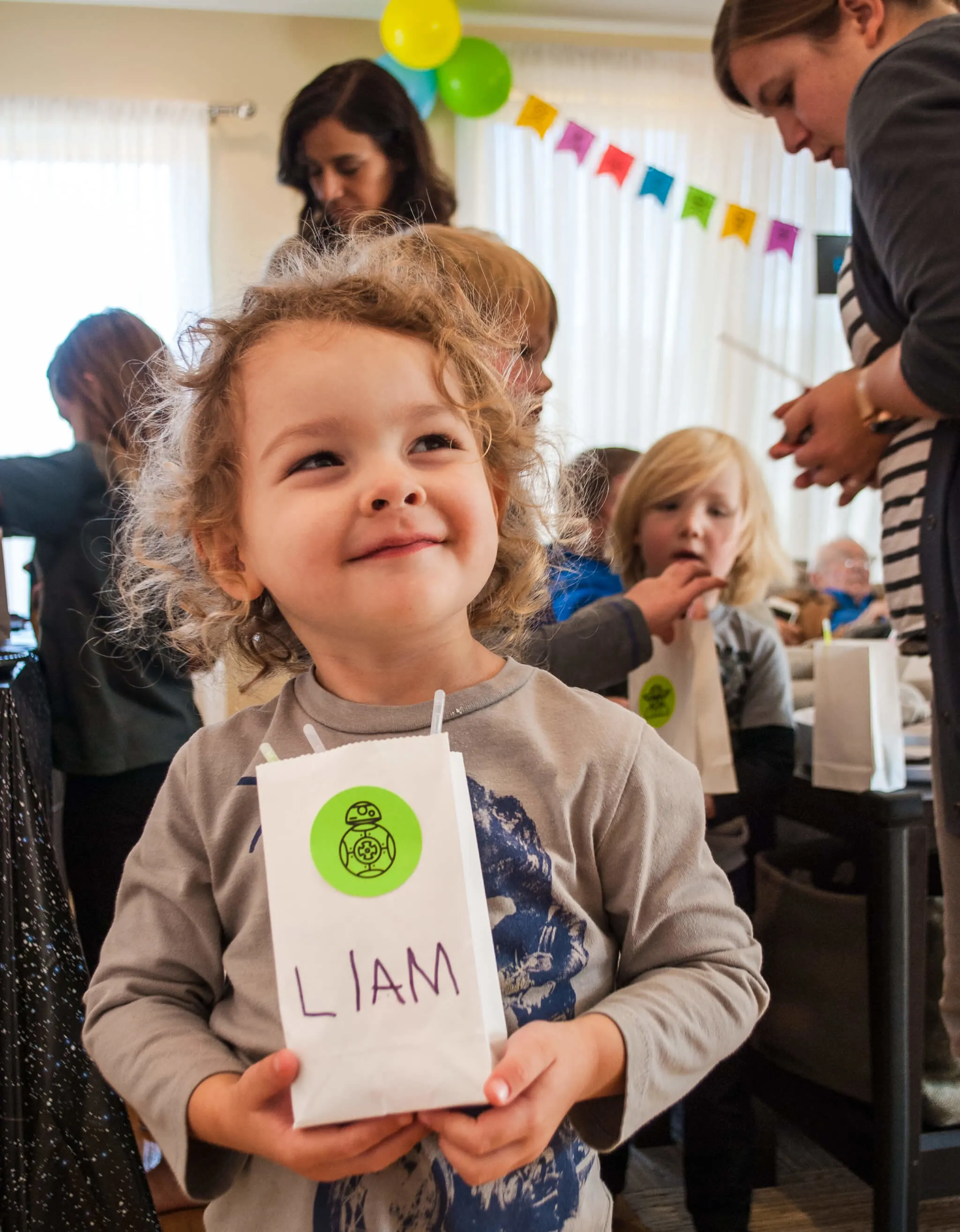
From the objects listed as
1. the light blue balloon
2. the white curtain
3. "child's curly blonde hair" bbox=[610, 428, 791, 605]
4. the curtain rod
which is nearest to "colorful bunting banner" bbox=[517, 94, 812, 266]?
the light blue balloon

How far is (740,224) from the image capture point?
10.8 feet

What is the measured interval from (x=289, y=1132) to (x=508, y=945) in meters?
0.18

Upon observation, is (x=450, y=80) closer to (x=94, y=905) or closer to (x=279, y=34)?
(x=279, y=34)

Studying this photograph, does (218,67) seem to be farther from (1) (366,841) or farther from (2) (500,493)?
(1) (366,841)

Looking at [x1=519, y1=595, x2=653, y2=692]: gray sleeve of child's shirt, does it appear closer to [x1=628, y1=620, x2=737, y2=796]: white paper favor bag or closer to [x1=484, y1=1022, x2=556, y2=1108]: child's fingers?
[x1=628, y1=620, x2=737, y2=796]: white paper favor bag

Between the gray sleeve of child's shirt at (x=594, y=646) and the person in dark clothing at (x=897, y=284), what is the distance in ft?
0.95

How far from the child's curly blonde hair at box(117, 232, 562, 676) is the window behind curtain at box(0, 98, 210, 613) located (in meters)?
3.14

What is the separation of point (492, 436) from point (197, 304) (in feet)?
11.3

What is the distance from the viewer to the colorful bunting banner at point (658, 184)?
132 inches

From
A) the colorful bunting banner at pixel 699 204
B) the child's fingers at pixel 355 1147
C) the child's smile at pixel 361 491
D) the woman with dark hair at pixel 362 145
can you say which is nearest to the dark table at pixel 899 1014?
the child's smile at pixel 361 491

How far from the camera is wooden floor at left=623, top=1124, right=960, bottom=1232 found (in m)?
1.42

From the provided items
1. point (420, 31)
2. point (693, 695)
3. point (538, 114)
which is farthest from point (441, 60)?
point (693, 695)

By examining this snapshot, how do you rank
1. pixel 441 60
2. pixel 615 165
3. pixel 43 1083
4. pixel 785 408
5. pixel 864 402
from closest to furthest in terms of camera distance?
pixel 43 1083, pixel 864 402, pixel 785 408, pixel 615 165, pixel 441 60

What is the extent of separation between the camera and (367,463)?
671 mm
